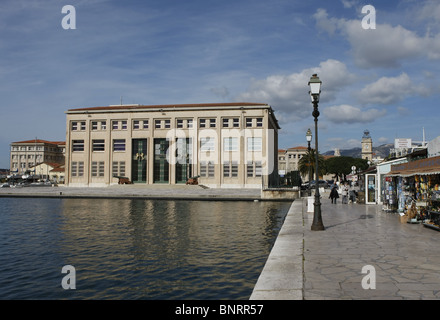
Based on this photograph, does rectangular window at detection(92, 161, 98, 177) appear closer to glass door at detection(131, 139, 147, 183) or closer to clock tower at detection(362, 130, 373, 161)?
glass door at detection(131, 139, 147, 183)

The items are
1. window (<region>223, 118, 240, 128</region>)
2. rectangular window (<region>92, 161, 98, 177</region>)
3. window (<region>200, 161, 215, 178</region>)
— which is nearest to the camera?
window (<region>223, 118, 240, 128</region>)

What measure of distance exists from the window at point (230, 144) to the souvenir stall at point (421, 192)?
40835 mm

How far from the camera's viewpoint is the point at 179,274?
824 centimetres

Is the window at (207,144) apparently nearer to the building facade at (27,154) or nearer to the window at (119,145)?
the window at (119,145)

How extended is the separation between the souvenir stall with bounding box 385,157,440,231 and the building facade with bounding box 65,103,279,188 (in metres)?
40.0

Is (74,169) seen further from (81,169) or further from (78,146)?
(78,146)

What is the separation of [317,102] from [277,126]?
67517 mm

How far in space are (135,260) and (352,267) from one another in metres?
5.38

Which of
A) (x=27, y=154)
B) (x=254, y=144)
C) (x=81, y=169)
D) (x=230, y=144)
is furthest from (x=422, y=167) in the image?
(x=27, y=154)

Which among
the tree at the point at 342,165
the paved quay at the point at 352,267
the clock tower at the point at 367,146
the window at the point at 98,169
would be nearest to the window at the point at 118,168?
the window at the point at 98,169

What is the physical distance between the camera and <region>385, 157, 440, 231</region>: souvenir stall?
13023 mm

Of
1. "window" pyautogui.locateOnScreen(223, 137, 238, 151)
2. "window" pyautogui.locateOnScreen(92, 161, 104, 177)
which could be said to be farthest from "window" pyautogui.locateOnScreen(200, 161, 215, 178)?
"window" pyautogui.locateOnScreen(92, 161, 104, 177)

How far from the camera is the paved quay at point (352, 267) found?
5.62 metres

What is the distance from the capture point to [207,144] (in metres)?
Answer: 59.9
